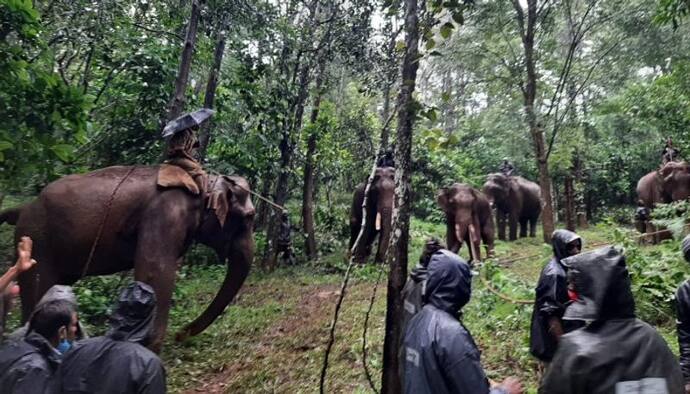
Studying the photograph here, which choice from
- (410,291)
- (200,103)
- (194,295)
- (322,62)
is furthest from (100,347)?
(322,62)

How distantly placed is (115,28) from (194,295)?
480 cm

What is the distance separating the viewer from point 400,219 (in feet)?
15.8

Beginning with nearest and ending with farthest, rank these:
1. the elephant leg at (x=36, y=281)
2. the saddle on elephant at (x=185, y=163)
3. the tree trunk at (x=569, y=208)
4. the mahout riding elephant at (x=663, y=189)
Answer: the elephant leg at (x=36, y=281)
the saddle on elephant at (x=185, y=163)
the mahout riding elephant at (x=663, y=189)
the tree trunk at (x=569, y=208)

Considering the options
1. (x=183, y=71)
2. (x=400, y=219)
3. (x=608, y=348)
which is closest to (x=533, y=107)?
(x=183, y=71)

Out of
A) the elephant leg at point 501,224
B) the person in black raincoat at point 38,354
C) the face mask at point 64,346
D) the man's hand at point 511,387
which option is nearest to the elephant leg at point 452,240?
the elephant leg at point 501,224

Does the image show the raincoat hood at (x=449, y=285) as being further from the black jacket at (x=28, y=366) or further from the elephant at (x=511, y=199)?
the elephant at (x=511, y=199)

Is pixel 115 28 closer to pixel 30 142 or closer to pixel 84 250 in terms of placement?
pixel 30 142

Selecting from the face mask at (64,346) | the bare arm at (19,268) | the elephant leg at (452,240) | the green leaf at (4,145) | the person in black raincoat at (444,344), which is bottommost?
the face mask at (64,346)

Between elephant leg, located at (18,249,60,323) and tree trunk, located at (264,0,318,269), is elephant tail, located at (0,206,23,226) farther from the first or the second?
tree trunk, located at (264,0,318,269)

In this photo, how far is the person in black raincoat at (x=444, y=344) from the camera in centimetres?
316

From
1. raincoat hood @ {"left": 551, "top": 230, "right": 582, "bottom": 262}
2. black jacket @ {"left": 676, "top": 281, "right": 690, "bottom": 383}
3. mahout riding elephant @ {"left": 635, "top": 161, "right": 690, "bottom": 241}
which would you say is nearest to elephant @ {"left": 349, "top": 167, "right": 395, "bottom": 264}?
mahout riding elephant @ {"left": 635, "top": 161, "right": 690, "bottom": 241}

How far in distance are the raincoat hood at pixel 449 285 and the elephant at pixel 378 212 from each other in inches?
342

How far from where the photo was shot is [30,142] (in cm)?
620

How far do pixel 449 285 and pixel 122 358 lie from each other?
6.35 ft
